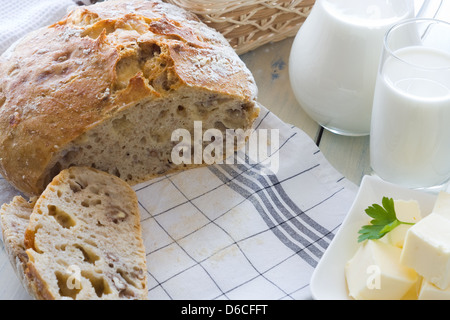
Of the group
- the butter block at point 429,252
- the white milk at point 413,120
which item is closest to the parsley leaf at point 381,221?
the butter block at point 429,252

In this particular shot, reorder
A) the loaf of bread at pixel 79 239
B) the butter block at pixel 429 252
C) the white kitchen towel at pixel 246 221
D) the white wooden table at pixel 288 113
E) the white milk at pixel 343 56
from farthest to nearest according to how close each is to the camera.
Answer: the white wooden table at pixel 288 113 < the white milk at pixel 343 56 < the white kitchen towel at pixel 246 221 < the loaf of bread at pixel 79 239 < the butter block at pixel 429 252

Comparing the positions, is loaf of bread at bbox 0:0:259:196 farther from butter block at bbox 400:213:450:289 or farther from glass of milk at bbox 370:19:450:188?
butter block at bbox 400:213:450:289

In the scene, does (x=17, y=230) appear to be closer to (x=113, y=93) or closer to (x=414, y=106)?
(x=113, y=93)

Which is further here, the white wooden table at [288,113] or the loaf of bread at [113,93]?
the white wooden table at [288,113]

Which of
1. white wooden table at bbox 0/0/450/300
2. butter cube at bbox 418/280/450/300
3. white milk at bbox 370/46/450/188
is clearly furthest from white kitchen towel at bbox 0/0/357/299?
butter cube at bbox 418/280/450/300

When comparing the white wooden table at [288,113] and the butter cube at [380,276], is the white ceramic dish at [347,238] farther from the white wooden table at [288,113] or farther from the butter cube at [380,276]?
the white wooden table at [288,113]

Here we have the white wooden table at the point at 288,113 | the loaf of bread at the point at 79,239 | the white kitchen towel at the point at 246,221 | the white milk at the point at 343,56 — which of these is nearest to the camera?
the loaf of bread at the point at 79,239
